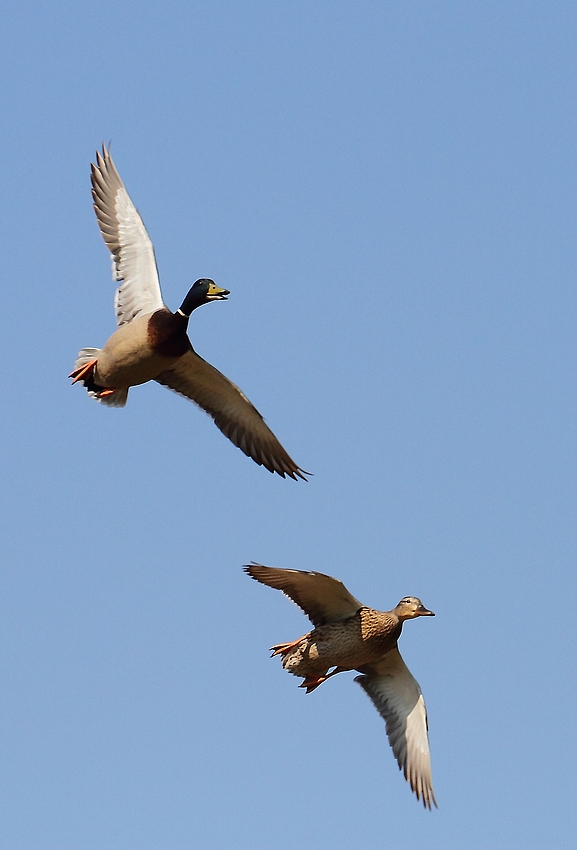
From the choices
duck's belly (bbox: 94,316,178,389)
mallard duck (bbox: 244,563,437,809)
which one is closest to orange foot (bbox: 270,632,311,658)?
mallard duck (bbox: 244,563,437,809)

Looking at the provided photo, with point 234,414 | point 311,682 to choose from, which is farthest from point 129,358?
point 311,682

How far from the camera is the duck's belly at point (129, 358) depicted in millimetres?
12320

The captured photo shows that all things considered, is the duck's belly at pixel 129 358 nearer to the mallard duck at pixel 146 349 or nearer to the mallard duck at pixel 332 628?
the mallard duck at pixel 146 349

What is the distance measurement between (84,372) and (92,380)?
18cm

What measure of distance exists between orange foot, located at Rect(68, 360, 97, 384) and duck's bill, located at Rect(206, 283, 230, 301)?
1.20 metres

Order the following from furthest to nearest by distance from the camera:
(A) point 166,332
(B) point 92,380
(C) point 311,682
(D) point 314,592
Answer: (B) point 92,380, (A) point 166,332, (C) point 311,682, (D) point 314,592

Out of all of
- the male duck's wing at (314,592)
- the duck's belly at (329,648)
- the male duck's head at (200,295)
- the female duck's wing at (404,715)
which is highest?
the male duck's head at (200,295)

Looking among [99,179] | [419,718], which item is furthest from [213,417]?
[419,718]

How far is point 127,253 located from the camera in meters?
13.1

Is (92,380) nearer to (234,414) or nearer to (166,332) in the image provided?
(166,332)

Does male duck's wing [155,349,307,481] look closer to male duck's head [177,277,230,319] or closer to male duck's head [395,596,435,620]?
male duck's head [177,277,230,319]

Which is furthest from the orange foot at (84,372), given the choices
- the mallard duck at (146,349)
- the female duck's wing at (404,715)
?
the female duck's wing at (404,715)

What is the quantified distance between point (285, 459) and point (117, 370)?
2199 millimetres

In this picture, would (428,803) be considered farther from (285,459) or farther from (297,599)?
(285,459)
